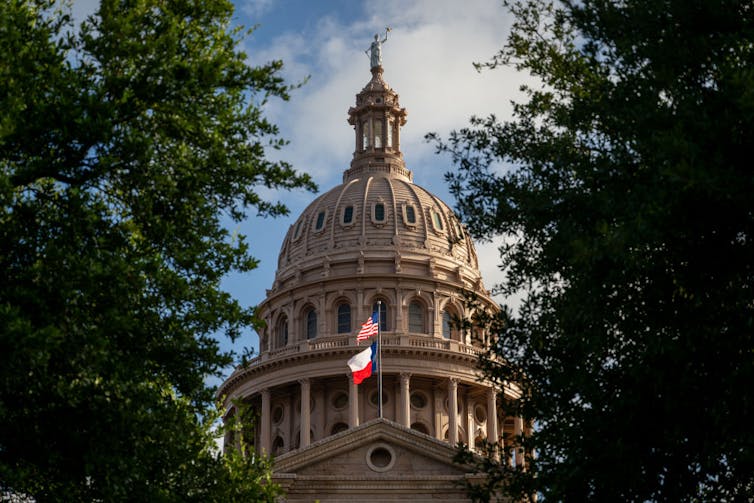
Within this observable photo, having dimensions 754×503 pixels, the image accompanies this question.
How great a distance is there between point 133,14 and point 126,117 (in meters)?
1.90

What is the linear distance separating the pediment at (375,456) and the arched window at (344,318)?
78.0 ft

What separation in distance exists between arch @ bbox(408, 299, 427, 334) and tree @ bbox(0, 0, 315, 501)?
5612cm

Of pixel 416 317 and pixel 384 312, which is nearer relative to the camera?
pixel 384 312

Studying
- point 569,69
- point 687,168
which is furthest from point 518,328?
point 687,168

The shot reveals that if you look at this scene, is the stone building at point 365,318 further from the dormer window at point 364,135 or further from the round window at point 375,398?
the dormer window at point 364,135

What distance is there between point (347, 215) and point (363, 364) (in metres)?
22.1

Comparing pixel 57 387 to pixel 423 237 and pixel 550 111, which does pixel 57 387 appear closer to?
pixel 550 111

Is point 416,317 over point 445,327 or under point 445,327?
over

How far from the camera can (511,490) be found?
22.4 m

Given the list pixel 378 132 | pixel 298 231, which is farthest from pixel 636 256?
pixel 378 132

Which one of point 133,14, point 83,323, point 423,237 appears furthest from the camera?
point 423,237

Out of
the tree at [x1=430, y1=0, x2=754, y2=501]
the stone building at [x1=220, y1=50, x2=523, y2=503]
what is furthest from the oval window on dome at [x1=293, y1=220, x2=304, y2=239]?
the tree at [x1=430, y1=0, x2=754, y2=501]

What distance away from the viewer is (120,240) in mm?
20656

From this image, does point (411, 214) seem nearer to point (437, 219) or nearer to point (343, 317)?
point (437, 219)
